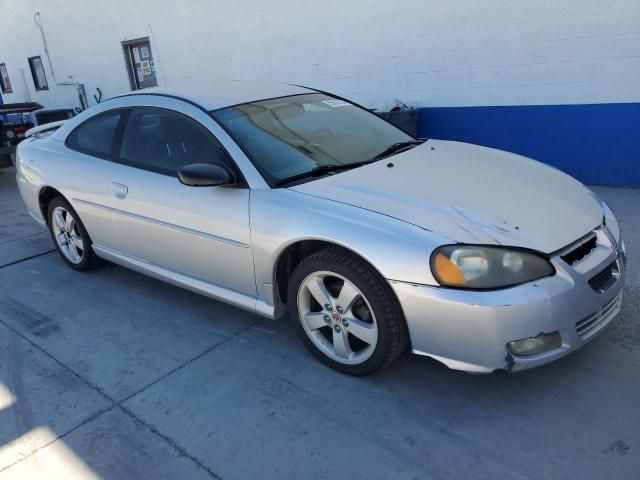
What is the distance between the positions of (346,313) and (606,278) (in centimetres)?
127

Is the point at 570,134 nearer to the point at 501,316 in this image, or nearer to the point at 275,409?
the point at 501,316

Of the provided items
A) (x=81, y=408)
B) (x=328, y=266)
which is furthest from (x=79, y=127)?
(x=328, y=266)

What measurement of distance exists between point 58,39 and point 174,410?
1242 centimetres

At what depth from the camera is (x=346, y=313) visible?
8.70ft

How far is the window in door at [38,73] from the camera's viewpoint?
44.0ft

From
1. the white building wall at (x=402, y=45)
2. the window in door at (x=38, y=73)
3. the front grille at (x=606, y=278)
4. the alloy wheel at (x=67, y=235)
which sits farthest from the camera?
the window in door at (x=38, y=73)

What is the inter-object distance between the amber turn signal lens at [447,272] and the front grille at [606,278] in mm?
656

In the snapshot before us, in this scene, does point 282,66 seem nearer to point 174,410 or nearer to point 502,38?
point 502,38

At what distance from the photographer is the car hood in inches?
94.4

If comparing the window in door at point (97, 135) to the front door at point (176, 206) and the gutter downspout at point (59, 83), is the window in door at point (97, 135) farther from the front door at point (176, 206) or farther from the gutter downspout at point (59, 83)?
the gutter downspout at point (59, 83)

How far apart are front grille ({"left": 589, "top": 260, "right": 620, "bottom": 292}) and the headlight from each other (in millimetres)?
309

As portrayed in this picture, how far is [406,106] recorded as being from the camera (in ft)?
23.1

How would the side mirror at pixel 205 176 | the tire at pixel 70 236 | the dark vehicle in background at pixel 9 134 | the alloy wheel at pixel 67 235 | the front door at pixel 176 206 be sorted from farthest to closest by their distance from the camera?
the dark vehicle in background at pixel 9 134 → the alloy wheel at pixel 67 235 → the tire at pixel 70 236 → the front door at pixel 176 206 → the side mirror at pixel 205 176

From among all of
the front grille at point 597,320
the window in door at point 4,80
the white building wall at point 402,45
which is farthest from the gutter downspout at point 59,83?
the front grille at point 597,320
